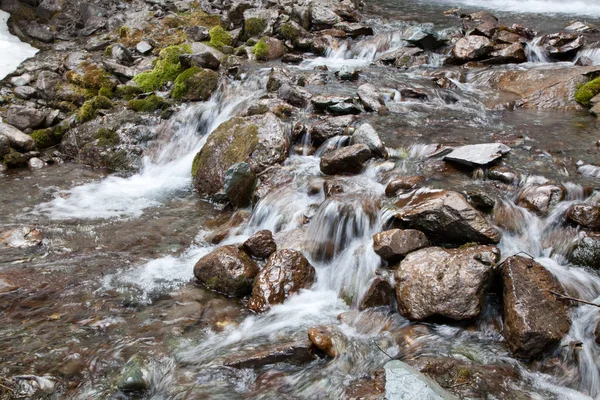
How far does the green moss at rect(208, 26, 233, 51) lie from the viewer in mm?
14645

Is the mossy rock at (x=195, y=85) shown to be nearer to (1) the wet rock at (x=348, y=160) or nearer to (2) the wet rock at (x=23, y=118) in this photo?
(2) the wet rock at (x=23, y=118)

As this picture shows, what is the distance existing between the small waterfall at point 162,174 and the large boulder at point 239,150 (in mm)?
649

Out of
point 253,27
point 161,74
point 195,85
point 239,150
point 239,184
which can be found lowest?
point 239,184

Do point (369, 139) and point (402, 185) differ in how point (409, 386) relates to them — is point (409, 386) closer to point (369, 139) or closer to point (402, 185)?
point (402, 185)

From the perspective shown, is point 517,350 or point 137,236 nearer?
point 517,350

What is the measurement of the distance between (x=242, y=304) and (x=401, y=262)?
200 centimetres

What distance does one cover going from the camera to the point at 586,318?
432 cm

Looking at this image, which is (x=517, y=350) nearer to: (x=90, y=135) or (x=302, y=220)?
(x=302, y=220)

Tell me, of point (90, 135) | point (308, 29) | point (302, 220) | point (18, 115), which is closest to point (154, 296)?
point (302, 220)

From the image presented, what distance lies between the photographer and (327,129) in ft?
27.9

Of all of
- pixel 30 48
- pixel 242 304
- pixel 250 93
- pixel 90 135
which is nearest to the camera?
pixel 242 304

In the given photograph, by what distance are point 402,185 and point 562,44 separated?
9.37 m

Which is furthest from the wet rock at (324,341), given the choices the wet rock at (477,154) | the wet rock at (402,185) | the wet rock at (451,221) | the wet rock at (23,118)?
the wet rock at (23,118)

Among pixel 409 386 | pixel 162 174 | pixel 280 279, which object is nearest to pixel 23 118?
pixel 162 174
